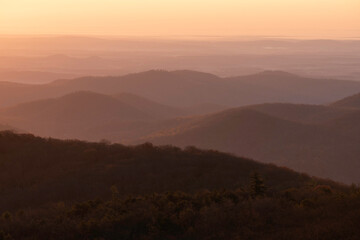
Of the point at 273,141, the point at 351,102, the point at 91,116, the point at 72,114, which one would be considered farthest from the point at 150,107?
the point at 273,141

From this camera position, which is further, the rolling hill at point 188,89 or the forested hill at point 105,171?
the rolling hill at point 188,89

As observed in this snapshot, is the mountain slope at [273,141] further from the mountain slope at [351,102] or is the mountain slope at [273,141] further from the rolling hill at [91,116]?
the mountain slope at [351,102]

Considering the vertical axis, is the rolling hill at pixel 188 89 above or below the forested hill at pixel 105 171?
below

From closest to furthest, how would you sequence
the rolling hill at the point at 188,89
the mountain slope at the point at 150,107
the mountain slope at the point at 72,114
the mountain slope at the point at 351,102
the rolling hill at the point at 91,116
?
the rolling hill at the point at 91,116
the mountain slope at the point at 351,102
the mountain slope at the point at 72,114
the mountain slope at the point at 150,107
the rolling hill at the point at 188,89

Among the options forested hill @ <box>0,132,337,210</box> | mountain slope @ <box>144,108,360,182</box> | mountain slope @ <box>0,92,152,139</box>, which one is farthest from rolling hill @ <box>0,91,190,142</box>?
forested hill @ <box>0,132,337,210</box>

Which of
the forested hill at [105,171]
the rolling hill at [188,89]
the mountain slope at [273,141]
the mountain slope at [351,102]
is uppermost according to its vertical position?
the forested hill at [105,171]

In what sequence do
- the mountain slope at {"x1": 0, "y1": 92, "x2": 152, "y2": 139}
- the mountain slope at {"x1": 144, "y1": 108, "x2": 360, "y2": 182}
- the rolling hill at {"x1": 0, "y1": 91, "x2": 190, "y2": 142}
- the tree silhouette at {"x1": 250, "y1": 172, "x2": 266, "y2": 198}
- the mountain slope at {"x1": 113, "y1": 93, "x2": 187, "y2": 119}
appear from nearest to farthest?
the tree silhouette at {"x1": 250, "y1": 172, "x2": 266, "y2": 198}, the mountain slope at {"x1": 144, "y1": 108, "x2": 360, "y2": 182}, the rolling hill at {"x1": 0, "y1": 91, "x2": 190, "y2": 142}, the mountain slope at {"x1": 0, "y1": 92, "x2": 152, "y2": 139}, the mountain slope at {"x1": 113, "y1": 93, "x2": 187, "y2": 119}

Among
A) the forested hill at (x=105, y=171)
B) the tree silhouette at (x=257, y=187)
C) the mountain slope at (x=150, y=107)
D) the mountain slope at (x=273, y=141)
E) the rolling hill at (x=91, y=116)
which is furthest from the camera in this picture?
the mountain slope at (x=150, y=107)

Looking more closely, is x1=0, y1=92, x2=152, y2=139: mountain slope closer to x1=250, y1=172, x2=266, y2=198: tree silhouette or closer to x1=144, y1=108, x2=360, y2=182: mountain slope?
x1=144, y1=108, x2=360, y2=182: mountain slope

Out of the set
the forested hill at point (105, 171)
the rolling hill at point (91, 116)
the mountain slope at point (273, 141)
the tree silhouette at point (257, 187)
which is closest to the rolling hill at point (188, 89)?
the rolling hill at point (91, 116)
